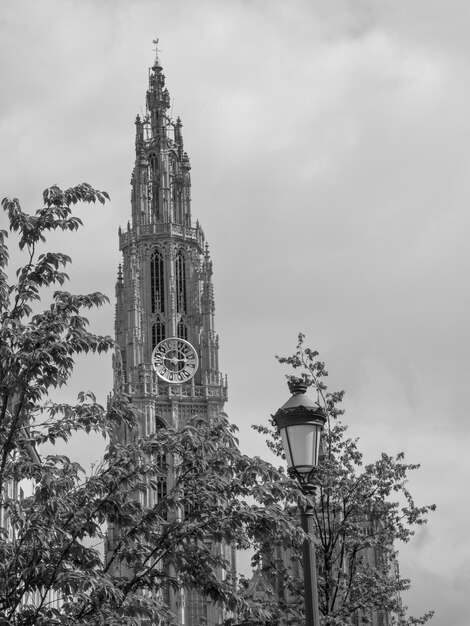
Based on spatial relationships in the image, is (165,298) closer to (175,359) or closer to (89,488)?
(175,359)

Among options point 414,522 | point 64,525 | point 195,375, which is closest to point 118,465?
point 64,525

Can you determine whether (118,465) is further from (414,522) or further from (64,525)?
(414,522)

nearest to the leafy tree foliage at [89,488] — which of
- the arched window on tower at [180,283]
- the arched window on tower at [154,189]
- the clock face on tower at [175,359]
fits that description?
the clock face on tower at [175,359]

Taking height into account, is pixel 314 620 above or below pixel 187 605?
below

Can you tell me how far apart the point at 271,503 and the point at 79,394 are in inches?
152

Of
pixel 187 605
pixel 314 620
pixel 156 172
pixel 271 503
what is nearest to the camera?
pixel 314 620

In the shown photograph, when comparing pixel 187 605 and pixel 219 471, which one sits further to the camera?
pixel 187 605

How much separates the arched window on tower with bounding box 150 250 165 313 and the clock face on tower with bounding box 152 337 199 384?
4.39 metres

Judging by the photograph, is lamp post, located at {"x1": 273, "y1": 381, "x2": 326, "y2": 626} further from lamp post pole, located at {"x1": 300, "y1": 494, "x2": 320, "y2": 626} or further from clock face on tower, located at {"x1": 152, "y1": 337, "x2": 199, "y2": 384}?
clock face on tower, located at {"x1": 152, "y1": 337, "x2": 199, "y2": 384}

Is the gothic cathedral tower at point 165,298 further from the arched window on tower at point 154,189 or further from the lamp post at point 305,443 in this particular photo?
the lamp post at point 305,443

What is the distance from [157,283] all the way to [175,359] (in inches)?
380

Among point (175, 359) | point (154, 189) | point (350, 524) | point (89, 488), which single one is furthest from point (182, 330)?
point (89, 488)

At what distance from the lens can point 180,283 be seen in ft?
460

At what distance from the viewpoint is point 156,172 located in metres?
146
